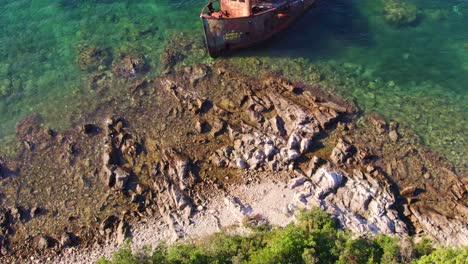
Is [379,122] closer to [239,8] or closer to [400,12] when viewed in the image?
[400,12]

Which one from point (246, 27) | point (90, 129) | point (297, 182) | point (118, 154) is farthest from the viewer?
point (246, 27)

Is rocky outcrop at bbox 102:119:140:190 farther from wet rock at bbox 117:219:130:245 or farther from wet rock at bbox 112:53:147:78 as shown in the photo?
wet rock at bbox 112:53:147:78

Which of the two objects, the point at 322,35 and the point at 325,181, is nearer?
the point at 325,181

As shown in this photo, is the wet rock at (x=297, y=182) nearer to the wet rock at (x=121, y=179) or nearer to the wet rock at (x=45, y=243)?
the wet rock at (x=121, y=179)

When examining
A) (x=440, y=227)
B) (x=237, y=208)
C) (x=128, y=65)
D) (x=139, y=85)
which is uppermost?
(x=128, y=65)

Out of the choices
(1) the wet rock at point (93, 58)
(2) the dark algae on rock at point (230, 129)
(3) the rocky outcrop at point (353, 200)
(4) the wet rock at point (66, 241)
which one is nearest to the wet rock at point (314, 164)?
(2) the dark algae on rock at point (230, 129)

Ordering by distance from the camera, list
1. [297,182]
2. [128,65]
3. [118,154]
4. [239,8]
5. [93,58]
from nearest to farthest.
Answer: [297,182] < [118,154] < [239,8] < [128,65] < [93,58]

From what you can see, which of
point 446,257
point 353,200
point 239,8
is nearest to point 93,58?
point 239,8
